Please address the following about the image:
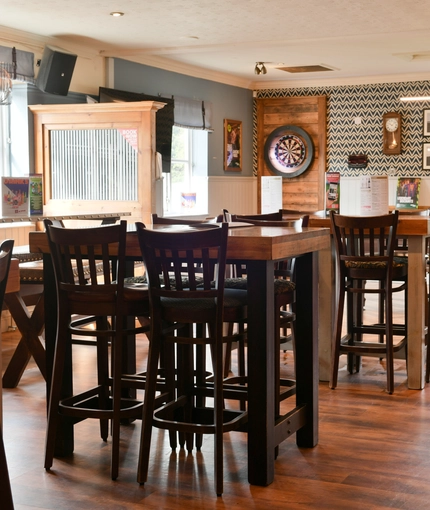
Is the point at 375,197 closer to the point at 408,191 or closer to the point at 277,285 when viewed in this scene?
the point at 277,285

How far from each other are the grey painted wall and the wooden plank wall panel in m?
0.20

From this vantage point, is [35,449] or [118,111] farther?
[118,111]

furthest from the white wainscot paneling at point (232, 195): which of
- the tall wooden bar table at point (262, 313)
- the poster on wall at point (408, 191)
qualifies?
the tall wooden bar table at point (262, 313)

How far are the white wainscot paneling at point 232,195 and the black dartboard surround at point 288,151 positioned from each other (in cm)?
41

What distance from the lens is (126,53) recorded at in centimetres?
820

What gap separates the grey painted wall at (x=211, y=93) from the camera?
8.52 metres

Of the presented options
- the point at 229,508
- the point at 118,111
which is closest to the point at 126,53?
the point at 118,111

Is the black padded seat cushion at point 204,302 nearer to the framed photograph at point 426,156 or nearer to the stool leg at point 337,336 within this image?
the stool leg at point 337,336

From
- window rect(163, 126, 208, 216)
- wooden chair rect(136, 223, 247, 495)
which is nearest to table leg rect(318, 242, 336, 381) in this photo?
wooden chair rect(136, 223, 247, 495)

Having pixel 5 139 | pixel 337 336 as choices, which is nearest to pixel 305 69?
pixel 5 139

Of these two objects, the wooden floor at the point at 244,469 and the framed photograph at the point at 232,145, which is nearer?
the wooden floor at the point at 244,469

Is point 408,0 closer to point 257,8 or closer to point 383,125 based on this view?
point 257,8

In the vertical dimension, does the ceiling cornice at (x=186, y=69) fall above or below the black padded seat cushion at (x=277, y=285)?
above

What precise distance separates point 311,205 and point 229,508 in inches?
339
